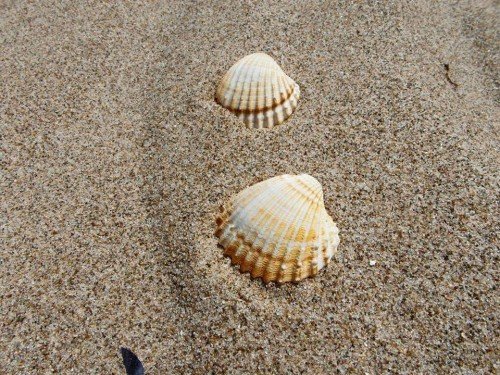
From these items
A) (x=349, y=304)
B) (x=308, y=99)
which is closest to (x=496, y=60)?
(x=308, y=99)

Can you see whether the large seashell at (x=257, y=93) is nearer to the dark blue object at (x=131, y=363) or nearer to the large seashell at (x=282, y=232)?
the large seashell at (x=282, y=232)

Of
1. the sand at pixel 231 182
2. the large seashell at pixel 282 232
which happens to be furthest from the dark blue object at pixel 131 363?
the large seashell at pixel 282 232

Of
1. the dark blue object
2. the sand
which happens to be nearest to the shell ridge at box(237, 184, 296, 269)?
the sand

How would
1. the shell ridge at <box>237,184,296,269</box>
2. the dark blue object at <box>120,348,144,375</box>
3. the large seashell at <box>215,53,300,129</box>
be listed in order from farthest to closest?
the large seashell at <box>215,53,300,129</box>
the shell ridge at <box>237,184,296,269</box>
the dark blue object at <box>120,348,144,375</box>

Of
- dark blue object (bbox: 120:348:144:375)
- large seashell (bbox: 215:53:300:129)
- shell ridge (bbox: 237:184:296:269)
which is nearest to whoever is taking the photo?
dark blue object (bbox: 120:348:144:375)

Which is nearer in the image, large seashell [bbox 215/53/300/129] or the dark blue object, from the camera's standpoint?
the dark blue object

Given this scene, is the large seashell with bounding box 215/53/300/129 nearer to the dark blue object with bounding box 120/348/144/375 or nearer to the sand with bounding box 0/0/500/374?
the sand with bounding box 0/0/500/374

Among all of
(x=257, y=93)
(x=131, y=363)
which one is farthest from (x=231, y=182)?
(x=131, y=363)

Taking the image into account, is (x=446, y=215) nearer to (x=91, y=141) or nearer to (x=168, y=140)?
(x=168, y=140)
